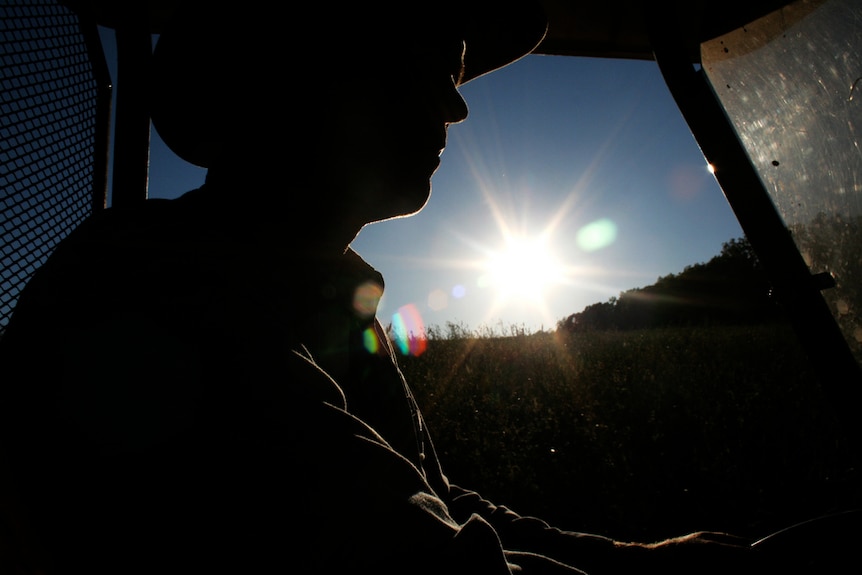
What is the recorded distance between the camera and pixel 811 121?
1393 millimetres

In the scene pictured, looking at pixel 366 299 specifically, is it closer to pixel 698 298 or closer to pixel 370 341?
pixel 370 341

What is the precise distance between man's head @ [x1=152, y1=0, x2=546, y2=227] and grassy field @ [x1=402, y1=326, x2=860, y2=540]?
1.90 meters

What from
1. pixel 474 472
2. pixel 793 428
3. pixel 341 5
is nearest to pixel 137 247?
pixel 341 5

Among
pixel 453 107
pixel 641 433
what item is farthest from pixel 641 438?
pixel 453 107

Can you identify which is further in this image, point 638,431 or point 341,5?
point 638,431

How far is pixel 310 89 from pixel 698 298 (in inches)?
1066

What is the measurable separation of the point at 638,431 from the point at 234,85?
4.85 metres

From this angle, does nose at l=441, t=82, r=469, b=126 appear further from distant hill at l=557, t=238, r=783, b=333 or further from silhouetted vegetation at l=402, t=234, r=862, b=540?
distant hill at l=557, t=238, r=783, b=333

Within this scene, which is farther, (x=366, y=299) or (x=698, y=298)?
(x=698, y=298)

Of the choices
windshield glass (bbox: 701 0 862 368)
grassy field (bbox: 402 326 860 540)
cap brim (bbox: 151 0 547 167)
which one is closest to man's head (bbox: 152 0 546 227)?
cap brim (bbox: 151 0 547 167)

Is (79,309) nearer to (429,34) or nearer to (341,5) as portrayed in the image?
(341,5)

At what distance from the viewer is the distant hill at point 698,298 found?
18906 mm

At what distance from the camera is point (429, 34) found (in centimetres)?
144

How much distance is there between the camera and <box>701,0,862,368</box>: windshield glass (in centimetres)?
126
